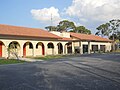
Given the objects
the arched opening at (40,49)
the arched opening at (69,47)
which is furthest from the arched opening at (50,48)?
the arched opening at (69,47)

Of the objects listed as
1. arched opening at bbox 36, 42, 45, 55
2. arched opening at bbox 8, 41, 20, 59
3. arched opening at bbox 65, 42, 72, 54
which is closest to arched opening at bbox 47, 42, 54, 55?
arched opening at bbox 36, 42, 45, 55

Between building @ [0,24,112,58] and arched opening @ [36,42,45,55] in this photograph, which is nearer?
building @ [0,24,112,58]

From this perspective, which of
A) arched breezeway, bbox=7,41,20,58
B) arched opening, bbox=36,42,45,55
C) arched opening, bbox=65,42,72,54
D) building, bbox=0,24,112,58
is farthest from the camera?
arched opening, bbox=65,42,72,54

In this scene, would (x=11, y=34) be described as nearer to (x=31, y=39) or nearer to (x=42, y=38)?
(x=31, y=39)

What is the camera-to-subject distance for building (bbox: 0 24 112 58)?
29.6m

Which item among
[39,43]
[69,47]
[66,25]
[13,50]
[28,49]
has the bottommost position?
[13,50]

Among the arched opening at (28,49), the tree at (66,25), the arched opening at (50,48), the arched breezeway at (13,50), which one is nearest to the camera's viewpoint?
the arched breezeway at (13,50)

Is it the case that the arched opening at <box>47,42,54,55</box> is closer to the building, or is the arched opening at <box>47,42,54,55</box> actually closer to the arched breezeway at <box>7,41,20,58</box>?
the building

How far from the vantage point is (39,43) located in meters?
35.5

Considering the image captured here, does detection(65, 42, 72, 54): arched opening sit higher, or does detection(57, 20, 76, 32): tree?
detection(57, 20, 76, 32): tree

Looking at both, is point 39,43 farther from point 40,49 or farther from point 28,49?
A: point 28,49

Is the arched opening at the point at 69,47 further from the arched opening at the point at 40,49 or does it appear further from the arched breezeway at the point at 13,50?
the arched breezeway at the point at 13,50

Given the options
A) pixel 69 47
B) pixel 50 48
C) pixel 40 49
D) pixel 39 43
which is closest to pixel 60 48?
pixel 69 47

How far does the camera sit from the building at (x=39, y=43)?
97.0 feet
